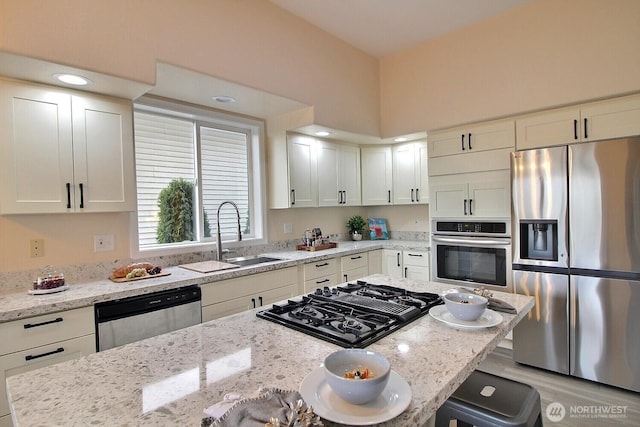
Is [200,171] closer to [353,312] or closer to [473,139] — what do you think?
[353,312]

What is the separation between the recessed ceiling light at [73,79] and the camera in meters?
1.94

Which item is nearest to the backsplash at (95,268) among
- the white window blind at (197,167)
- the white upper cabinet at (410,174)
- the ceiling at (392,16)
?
the white window blind at (197,167)

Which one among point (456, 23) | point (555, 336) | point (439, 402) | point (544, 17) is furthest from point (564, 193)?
point (439, 402)

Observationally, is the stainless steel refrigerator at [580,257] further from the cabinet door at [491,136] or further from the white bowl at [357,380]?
the white bowl at [357,380]

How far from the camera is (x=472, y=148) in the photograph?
3.19 metres

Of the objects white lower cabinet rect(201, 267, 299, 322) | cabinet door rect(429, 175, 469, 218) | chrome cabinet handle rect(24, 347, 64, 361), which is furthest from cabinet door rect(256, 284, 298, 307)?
cabinet door rect(429, 175, 469, 218)

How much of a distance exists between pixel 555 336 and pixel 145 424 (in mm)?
3011

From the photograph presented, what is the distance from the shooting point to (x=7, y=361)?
166 centimetres

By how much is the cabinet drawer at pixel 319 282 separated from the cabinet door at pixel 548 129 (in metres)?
2.05

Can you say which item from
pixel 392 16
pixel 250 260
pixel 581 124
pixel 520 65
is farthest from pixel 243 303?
pixel 520 65

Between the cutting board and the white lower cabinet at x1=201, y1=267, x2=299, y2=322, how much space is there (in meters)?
0.14

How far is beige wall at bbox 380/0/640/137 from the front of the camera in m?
2.47

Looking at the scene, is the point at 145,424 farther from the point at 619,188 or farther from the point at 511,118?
the point at 511,118

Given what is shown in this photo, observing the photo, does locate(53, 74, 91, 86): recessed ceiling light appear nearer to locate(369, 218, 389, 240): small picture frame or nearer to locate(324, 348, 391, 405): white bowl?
locate(324, 348, 391, 405): white bowl
